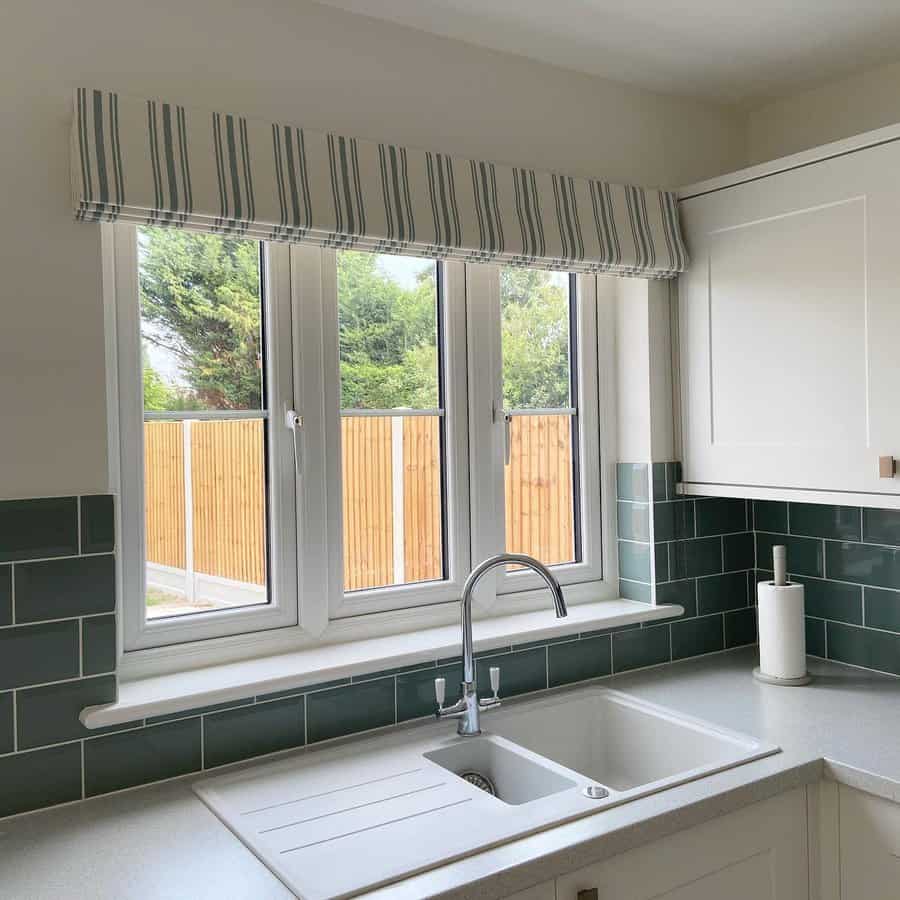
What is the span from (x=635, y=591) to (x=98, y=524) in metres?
1.41

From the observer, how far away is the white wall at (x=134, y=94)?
1.54m

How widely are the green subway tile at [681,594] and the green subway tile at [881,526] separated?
18.0 inches

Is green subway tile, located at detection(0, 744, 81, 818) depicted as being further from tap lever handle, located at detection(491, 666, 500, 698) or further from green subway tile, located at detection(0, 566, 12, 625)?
tap lever handle, located at detection(491, 666, 500, 698)

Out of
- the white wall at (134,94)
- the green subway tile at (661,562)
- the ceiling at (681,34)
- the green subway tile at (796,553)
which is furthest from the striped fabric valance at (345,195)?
the green subway tile at (796,553)

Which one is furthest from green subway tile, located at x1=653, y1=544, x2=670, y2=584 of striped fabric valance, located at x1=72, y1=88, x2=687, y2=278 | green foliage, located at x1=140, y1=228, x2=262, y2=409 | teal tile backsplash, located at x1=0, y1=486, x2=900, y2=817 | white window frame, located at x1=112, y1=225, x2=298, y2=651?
green foliage, located at x1=140, y1=228, x2=262, y2=409

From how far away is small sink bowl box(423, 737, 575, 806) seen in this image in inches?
67.6

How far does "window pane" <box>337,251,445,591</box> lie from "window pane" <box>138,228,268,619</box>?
22 centimetres

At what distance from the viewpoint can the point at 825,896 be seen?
1727mm

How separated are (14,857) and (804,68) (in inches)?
94.3

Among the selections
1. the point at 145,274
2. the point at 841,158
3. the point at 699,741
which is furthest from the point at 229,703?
the point at 841,158

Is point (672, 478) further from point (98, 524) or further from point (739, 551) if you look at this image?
point (98, 524)

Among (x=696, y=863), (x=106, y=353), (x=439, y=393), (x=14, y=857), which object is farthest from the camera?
(x=439, y=393)

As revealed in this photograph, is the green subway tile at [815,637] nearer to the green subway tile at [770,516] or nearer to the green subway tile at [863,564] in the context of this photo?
the green subway tile at [863,564]

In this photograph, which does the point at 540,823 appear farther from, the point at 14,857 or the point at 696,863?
the point at 14,857
